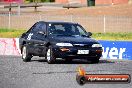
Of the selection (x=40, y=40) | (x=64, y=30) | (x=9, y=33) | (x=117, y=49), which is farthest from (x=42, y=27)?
(x=9, y=33)

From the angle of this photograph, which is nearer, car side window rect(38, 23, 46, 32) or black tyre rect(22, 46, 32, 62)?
car side window rect(38, 23, 46, 32)

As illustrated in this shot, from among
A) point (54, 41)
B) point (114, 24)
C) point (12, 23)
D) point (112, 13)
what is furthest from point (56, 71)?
point (112, 13)

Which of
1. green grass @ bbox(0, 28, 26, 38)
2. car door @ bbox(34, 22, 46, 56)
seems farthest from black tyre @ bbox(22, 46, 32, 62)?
green grass @ bbox(0, 28, 26, 38)

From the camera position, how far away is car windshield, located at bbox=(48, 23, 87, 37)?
Answer: 71.1 ft

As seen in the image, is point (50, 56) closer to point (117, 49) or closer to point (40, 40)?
point (40, 40)

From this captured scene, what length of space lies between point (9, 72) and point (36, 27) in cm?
515

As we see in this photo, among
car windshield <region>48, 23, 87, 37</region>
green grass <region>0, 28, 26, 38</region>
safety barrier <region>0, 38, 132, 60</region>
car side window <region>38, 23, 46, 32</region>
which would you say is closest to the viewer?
car windshield <region>48, 23, 87, 37</region>

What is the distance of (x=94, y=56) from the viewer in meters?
20.8

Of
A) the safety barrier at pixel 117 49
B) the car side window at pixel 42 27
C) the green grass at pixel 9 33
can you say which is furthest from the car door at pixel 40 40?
the green grass at pixel 9 33

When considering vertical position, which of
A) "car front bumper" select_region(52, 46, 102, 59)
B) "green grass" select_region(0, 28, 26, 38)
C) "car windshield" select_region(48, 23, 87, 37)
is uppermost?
"car windshield" select_region(48, 23, 87, 37)

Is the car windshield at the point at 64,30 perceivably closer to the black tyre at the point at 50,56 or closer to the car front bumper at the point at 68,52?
the black tyre at the point at 50,56

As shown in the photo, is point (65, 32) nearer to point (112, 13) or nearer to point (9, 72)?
point (9, 72)

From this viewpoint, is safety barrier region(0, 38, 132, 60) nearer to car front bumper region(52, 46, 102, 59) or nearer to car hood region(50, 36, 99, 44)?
car hood region(50, 36, 99, 44)

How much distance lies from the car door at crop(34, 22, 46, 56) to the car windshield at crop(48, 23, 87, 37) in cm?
29
